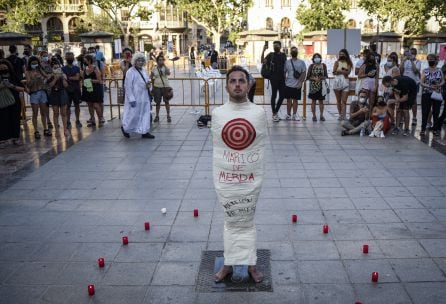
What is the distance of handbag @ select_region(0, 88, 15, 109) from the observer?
1023cm

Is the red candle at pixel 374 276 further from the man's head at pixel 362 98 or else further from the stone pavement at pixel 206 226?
the man's head at pixel 362 98

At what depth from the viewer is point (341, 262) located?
495 cm

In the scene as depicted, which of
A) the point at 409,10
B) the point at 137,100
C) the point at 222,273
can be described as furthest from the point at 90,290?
the point at 409,10

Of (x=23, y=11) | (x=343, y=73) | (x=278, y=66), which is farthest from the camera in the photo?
(x=23, y=11)

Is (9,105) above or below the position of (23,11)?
below

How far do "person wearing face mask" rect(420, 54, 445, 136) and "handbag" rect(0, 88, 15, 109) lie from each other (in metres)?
8.83

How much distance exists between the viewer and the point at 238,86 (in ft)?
13.5

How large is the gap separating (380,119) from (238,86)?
741 cm

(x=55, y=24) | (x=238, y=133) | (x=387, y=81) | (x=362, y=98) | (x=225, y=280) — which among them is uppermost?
(x=55, y=24)

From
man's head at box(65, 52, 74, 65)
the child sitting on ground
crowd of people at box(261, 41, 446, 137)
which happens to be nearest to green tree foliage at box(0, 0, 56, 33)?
man's head at box(65, 52, 74, 65)

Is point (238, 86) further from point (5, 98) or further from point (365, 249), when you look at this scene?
point (5, 98)

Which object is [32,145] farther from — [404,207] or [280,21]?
[280,21]

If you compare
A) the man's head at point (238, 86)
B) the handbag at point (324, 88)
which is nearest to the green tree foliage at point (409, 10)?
the handbag at point (324, 88)

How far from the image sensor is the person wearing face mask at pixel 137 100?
10.9 meters
